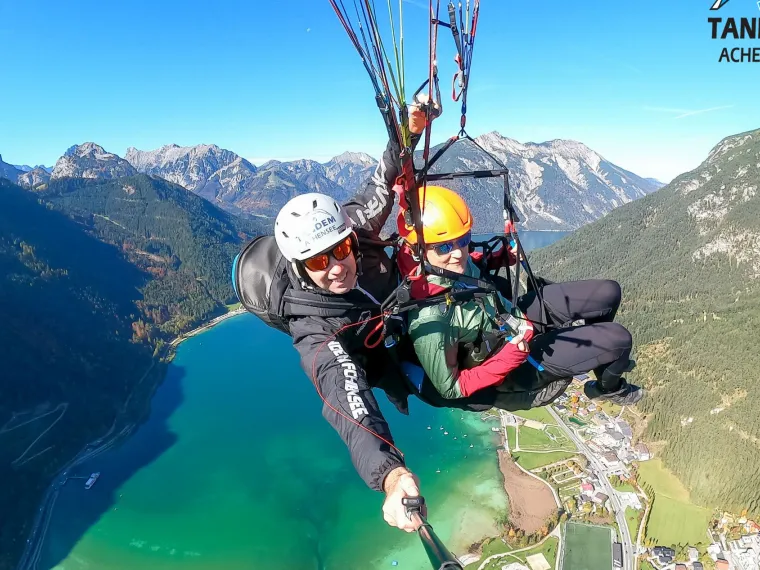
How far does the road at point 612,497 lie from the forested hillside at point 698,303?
6.16 metres

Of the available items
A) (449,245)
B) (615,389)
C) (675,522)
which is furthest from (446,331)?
(675,522)

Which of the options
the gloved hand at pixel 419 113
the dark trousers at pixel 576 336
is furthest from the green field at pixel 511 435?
the gloved hand at pixel 419 113

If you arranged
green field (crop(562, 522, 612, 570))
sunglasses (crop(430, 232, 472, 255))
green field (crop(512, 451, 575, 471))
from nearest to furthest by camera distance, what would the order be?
sunglasses (crop(430, 232, 472, 255)), green field (crop(562, 522, 612, 570)), green field (crop(512, 451, 575, 471))

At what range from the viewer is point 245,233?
145250 mm

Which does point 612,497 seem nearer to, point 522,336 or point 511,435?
point 511,435

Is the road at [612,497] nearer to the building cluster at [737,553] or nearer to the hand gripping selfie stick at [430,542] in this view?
the building cluster at [737,553]

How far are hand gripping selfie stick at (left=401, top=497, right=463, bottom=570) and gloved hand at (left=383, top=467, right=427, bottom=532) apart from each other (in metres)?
0.02

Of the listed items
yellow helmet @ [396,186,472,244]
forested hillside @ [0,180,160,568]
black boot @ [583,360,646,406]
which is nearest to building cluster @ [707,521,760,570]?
black boot @ [583,360,646,406]

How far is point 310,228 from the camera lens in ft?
10.2

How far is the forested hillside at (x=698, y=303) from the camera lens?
3622cm

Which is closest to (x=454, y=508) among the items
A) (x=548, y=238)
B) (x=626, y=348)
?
(x=626, y=348)

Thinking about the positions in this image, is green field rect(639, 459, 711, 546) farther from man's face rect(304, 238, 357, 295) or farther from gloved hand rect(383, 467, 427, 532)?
gloved hand rect(383, 467, 427, 532)

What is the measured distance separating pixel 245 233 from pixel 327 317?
149 m

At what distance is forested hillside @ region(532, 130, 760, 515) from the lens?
119ft
